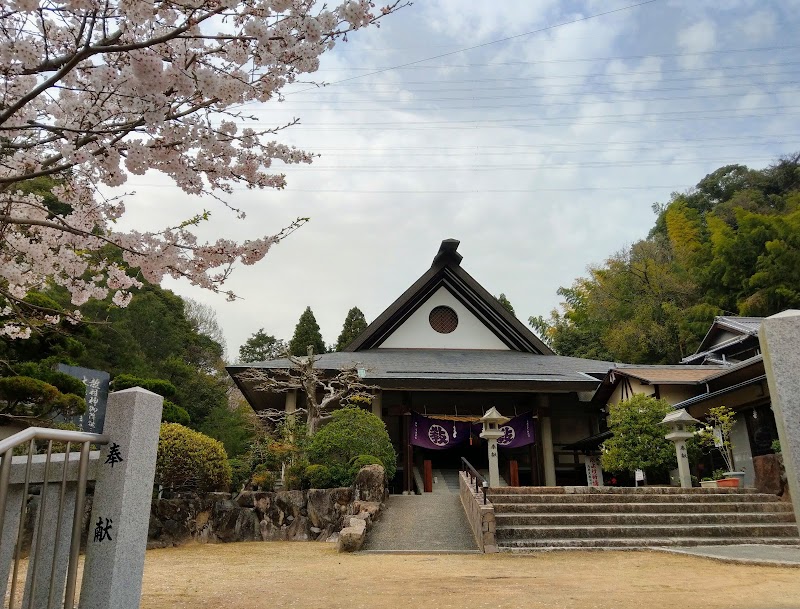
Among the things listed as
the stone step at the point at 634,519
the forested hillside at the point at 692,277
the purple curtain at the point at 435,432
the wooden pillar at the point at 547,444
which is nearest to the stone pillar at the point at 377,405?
the purple curtain at the point at 435,432

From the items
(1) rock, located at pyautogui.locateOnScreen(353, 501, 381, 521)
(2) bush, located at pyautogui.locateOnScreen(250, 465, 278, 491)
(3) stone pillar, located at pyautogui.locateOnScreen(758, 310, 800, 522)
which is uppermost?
(3) stone pillar, located at pyautogui.locateOnScreen(758, 310, 800, 522)

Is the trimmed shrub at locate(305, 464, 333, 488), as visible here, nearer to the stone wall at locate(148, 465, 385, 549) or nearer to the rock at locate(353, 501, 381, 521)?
the stone wall at locate(148, 465, 385, 549)

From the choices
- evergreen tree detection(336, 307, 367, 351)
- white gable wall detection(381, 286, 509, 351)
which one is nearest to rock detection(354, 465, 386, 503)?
white gable wall detection(381, 286, 509, 351)

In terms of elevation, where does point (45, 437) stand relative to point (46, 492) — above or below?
above

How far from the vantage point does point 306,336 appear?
27359mm

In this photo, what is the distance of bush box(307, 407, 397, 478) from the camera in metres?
10.5

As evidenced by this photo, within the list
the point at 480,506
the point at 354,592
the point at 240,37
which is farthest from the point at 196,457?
the point at 240,37

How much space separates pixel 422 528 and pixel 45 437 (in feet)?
22.8

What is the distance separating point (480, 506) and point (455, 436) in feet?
20.6

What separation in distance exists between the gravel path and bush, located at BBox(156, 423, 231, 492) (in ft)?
9.97

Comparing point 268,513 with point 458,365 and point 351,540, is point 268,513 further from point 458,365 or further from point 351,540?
point 458,365

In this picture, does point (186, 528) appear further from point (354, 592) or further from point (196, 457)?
point (354, 592)

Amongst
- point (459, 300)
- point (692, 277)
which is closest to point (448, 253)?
point (459, 300)

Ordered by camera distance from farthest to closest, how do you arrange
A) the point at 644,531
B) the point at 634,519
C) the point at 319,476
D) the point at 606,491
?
the point at 319,476
the point at 606,491
the point at 634,519
the point at 644,531
